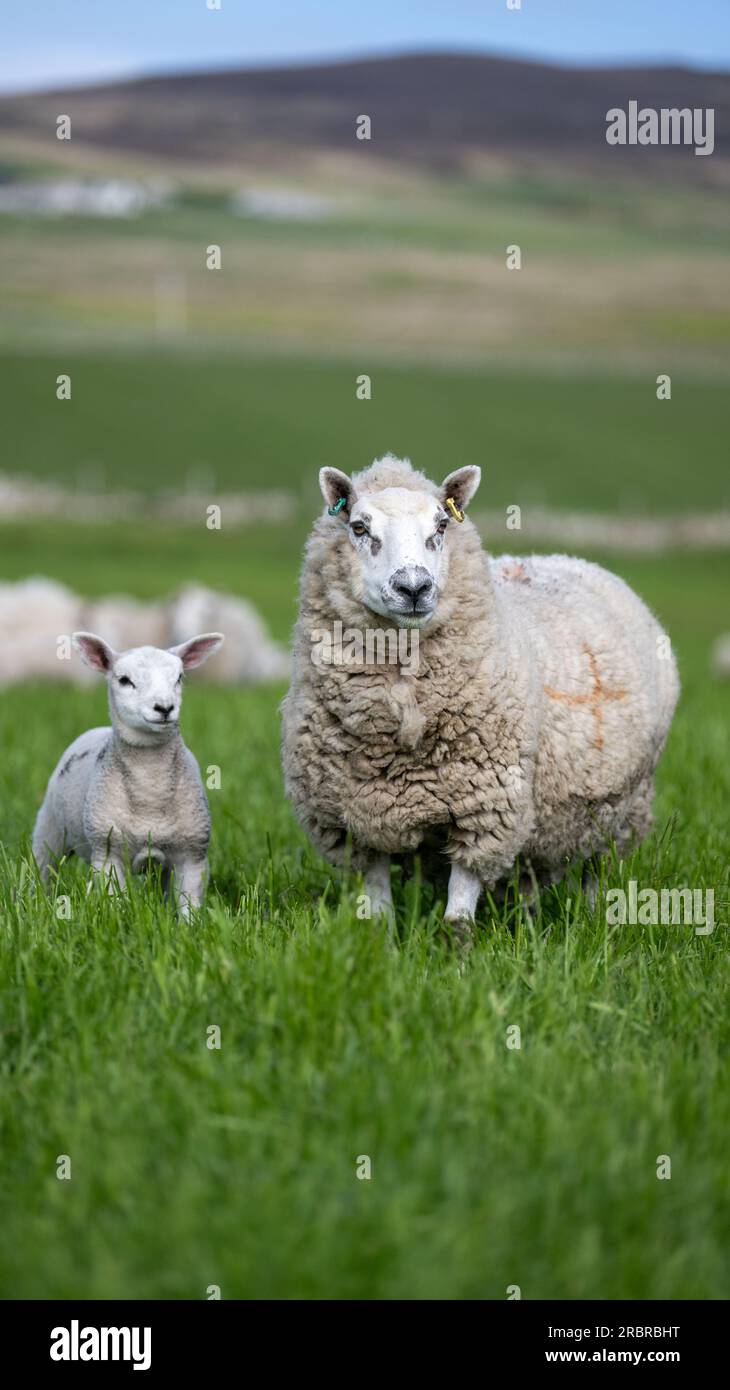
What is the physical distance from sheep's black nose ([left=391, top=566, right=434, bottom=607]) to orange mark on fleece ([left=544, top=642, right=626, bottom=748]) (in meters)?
0.80

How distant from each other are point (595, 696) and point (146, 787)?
60.1 inches

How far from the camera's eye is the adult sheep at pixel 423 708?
4672 millimetres

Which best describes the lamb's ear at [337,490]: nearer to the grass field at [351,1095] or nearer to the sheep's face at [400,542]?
the sheep's face at [400,542]

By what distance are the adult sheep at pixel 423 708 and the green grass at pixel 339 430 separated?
113ft

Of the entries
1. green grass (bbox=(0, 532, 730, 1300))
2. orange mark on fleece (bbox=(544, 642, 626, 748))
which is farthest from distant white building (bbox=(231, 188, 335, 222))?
green grass (bbox=(0, 532, 730, 1300))

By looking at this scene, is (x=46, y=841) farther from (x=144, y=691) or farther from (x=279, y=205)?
(x=279, y=205)

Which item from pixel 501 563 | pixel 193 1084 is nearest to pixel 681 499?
pixel 501 563

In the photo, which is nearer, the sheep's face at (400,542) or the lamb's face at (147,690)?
the sheep's face at (400,542)

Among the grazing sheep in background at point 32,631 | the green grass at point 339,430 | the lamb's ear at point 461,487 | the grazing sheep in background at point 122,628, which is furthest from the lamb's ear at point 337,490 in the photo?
the green grass at point 339,430

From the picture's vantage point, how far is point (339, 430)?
46.7 m

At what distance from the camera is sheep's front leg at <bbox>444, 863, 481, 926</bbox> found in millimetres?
4727

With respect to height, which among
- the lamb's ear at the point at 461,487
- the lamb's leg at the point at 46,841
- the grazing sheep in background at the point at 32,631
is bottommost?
the lamb's leg at the point at 46,841

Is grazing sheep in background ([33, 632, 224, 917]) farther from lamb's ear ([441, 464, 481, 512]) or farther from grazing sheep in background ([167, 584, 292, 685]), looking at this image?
grazing sheep in background ([167, 584, 292, 685])

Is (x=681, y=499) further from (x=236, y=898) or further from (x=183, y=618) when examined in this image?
(x=236, y=898)
